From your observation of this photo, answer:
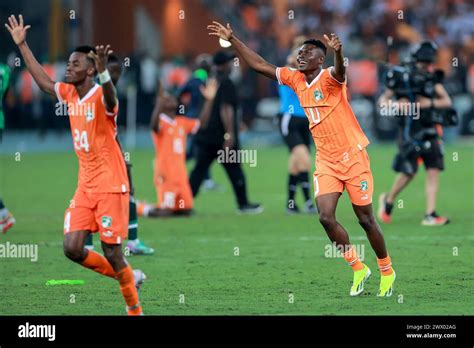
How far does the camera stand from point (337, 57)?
35.8ft

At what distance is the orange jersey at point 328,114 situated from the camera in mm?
11422

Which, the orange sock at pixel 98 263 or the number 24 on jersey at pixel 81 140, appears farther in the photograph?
the number 24 on jersey at pixel 81 140

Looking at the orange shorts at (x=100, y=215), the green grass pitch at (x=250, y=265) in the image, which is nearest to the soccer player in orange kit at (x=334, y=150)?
the green grass pitch at (x=250, y=265)

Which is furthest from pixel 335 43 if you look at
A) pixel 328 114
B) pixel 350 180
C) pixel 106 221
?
pixel 106 221

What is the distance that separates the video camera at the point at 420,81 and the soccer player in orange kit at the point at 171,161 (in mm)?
3417

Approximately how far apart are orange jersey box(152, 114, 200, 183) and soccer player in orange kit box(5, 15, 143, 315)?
8088mm

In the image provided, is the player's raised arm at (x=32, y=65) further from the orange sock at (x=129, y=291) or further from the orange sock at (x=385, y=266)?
the orange sock at (x=385, y=266)

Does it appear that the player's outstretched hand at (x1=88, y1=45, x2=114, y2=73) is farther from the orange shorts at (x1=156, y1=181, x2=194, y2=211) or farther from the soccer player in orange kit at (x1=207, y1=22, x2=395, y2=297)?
the orange shorts at (x1=156, y1=181, x2=194, y2=211)

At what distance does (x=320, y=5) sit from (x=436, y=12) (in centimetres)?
386

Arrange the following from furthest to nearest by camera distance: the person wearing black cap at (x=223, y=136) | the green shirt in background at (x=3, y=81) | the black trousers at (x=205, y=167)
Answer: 1. the black trousers at (x=205, y=167)
2. the person wearing black cap at (x=223, y=136)
3. the green shirt in background at (x=3, y=81)

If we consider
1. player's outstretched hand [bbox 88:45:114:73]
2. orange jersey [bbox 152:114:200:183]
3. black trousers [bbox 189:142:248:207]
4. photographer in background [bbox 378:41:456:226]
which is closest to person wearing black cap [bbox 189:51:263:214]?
black trousers [bbox 189:142:248:207]

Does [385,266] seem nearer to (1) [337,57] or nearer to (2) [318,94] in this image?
(2) [318,94]

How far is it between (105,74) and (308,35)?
28.1m
